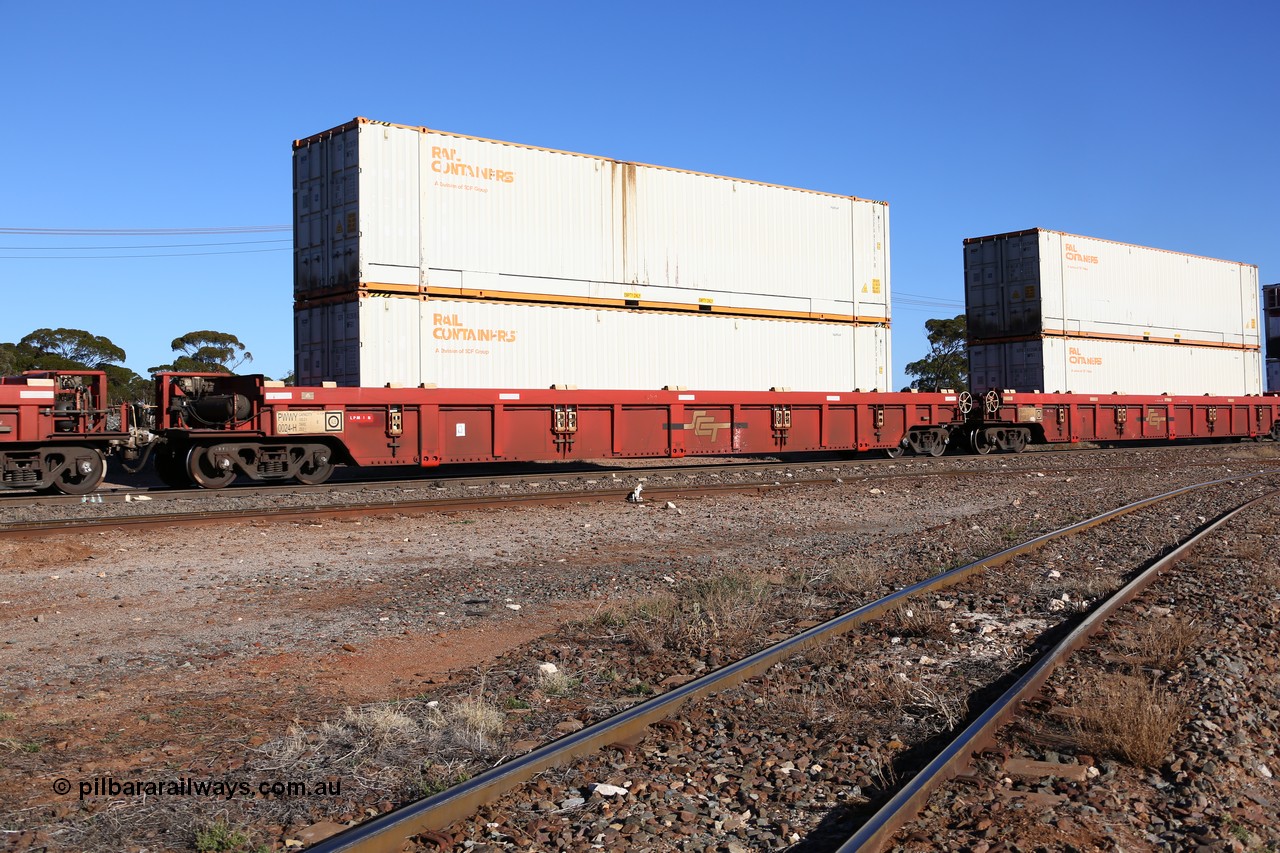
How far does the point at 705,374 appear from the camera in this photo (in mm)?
18578

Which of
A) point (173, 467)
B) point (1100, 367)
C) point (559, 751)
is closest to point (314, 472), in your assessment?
point (173, 467)

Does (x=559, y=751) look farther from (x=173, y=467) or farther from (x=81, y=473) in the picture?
(x=173, y=467)

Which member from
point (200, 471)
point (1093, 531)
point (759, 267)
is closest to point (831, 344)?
point (759, 267)

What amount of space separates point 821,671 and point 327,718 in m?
2.54

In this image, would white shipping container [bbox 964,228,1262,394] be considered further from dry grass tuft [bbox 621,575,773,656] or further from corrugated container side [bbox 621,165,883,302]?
dry grass tuft [bbox 621,575,773,656]

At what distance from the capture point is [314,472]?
15422 mm

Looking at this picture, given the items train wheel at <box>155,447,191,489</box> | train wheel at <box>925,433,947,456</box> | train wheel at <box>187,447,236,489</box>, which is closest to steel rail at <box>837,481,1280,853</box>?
train wheel at <box>187,447,236,489</box>

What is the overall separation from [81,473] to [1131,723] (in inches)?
569

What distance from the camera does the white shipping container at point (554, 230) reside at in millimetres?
15219

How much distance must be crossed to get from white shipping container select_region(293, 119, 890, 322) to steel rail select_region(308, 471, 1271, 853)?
1072cm

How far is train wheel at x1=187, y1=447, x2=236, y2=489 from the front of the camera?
47.6 feet

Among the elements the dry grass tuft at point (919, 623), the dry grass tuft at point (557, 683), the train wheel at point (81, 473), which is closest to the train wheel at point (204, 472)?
the train wheel at point (81, 473)

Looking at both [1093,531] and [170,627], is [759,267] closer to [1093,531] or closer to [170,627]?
[1093,531]

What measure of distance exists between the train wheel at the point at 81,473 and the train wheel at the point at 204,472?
1.17 meters
